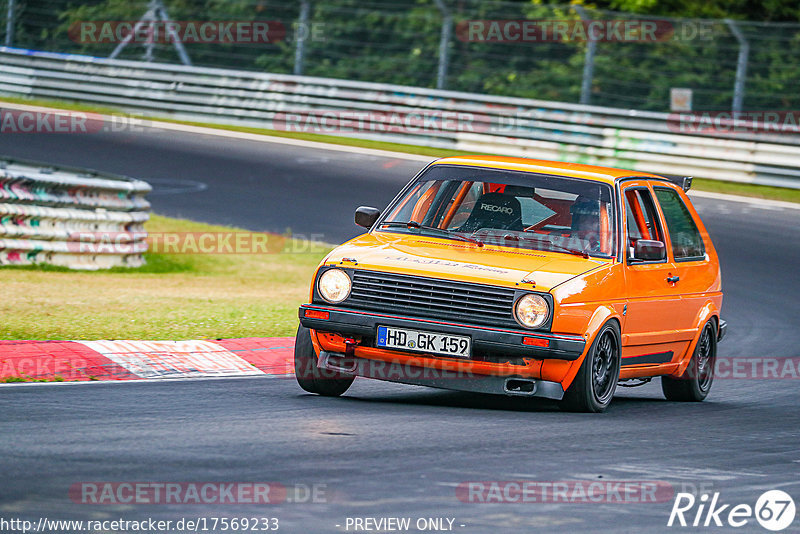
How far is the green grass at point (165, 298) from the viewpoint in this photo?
10.9 metres

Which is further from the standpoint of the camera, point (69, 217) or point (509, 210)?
point (69, 217)

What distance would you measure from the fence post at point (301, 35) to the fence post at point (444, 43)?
2.96 meters

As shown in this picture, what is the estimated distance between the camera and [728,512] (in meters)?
5.94

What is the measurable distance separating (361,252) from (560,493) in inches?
116

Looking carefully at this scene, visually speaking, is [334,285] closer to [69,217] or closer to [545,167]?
[545,167]

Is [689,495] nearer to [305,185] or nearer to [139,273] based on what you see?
[139,273]

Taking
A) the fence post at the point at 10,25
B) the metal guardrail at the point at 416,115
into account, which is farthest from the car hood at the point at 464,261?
the fence post at the point at 10,25

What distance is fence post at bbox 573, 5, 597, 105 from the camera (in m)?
25.3

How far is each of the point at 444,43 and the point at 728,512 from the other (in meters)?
21.8

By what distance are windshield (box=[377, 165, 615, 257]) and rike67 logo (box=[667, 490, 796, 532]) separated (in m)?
2.95

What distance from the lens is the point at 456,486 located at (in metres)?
6.05

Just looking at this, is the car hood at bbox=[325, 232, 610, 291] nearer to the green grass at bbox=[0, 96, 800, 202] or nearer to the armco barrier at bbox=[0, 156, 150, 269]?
the armco barrier at bbox=[0, 156, 150, 269]

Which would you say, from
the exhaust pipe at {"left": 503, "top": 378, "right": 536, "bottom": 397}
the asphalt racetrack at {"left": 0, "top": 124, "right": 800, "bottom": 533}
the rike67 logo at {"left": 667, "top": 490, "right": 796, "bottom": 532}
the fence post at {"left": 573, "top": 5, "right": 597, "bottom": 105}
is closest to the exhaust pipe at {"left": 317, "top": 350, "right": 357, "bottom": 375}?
the asphalt racetrack at {"left": 0, "top": 124, "right": 800, "bottom": 533}

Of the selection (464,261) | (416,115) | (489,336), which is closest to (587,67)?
(416,115)
